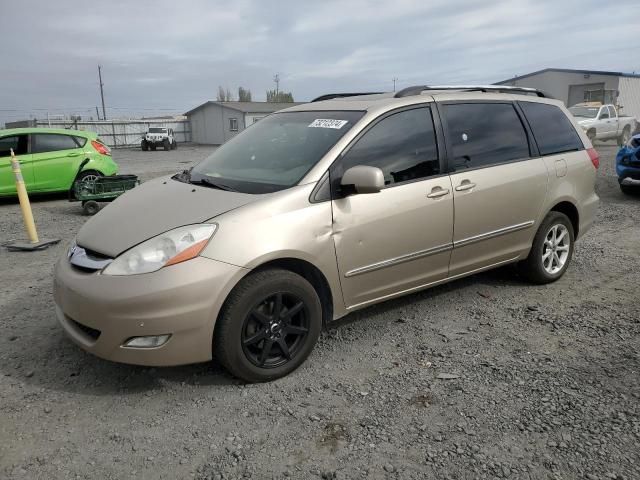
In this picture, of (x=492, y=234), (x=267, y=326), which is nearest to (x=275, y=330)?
(x=267, y=326)

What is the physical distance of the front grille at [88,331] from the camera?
2.89 meters

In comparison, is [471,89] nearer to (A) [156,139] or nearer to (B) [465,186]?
(B) [465,186]

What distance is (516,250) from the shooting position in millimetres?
4457

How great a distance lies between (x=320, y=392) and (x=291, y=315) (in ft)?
1.61

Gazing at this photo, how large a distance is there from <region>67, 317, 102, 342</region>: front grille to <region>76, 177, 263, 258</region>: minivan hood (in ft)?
1.44

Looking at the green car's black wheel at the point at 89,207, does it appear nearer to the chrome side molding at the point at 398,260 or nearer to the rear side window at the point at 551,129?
the chrome side molding at the point at 398,260

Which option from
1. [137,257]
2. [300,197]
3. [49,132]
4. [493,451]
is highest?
[49,132]

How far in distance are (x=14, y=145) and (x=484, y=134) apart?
31.4 feet

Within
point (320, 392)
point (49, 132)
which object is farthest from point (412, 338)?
point (49, 132)

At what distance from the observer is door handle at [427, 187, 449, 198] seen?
371 cm

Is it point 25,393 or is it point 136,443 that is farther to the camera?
point 25,393

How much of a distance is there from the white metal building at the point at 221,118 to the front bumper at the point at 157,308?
4095 cm

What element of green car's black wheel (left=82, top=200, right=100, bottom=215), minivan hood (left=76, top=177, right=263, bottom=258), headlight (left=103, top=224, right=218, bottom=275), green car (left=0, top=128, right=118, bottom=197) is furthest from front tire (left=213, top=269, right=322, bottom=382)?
green car (left=0, top=128, right=118, bottom=197)

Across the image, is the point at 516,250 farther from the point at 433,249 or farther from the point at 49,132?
the point at 49,132
